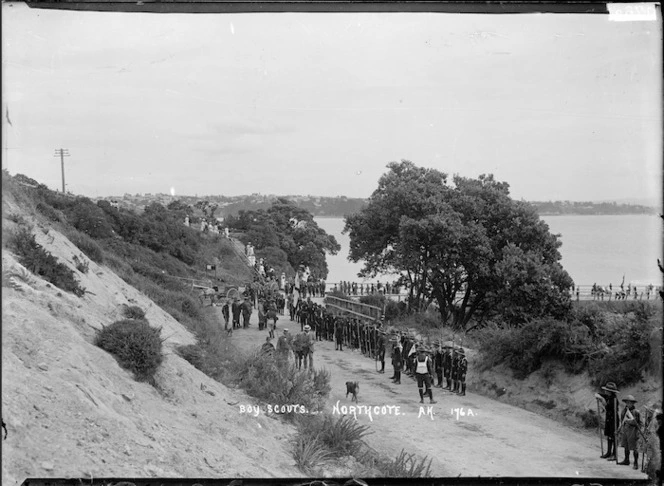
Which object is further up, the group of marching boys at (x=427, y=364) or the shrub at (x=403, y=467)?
the group of marching boys at (x=427, y=364)

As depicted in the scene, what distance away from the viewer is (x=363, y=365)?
4098 millimetres

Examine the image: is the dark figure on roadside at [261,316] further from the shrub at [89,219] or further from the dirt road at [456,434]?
the shrub at [89,219]

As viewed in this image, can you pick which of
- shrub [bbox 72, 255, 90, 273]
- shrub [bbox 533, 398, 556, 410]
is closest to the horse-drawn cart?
shrub [bbox 72, 255, 90, 273]

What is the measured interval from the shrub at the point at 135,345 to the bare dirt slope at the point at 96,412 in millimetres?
67

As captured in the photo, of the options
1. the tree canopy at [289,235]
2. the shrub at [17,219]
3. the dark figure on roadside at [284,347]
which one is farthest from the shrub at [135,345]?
the shrub at [17,219]

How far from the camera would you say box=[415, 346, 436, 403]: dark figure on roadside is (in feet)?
13.7

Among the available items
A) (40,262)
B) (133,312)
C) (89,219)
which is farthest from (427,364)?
(40,262)

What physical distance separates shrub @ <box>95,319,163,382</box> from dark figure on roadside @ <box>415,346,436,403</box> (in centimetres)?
202

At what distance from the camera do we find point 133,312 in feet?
15.0

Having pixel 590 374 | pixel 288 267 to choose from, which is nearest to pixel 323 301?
pixel 288 267

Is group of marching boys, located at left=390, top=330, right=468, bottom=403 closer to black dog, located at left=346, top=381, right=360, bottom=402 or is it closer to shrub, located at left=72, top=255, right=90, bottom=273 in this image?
black dog, located at left=346, top=381, right=360, bottom=402

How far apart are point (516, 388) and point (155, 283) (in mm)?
3833

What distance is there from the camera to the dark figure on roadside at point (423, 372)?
4.17 meters

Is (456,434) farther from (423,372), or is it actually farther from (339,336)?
(339,336)
